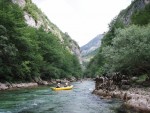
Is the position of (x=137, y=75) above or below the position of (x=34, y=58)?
below

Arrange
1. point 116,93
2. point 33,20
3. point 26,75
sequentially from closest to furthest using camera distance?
1. point 116,93
2. point 26,75
3. point 33,20

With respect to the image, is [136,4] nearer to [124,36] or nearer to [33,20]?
[33,20]

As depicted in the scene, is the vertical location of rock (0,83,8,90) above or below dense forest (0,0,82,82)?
below

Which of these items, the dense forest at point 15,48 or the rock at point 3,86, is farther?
the dense forest at point 15,48

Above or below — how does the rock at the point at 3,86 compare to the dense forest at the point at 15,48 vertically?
below

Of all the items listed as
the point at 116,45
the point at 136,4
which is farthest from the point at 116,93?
the point at 136,4

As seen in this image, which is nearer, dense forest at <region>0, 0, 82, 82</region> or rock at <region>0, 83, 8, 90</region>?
rock at <region>0, 83, 8, 90</region>

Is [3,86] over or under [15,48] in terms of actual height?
under

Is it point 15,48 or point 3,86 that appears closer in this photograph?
point 3,86

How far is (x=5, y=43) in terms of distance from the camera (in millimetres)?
49344

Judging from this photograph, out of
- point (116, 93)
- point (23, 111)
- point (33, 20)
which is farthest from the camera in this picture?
point (33, 20)

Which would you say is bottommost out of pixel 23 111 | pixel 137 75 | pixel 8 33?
pixel 23 111

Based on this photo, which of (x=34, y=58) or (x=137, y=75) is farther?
(x=34, y=58)

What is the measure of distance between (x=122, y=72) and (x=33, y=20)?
61.5 meters
